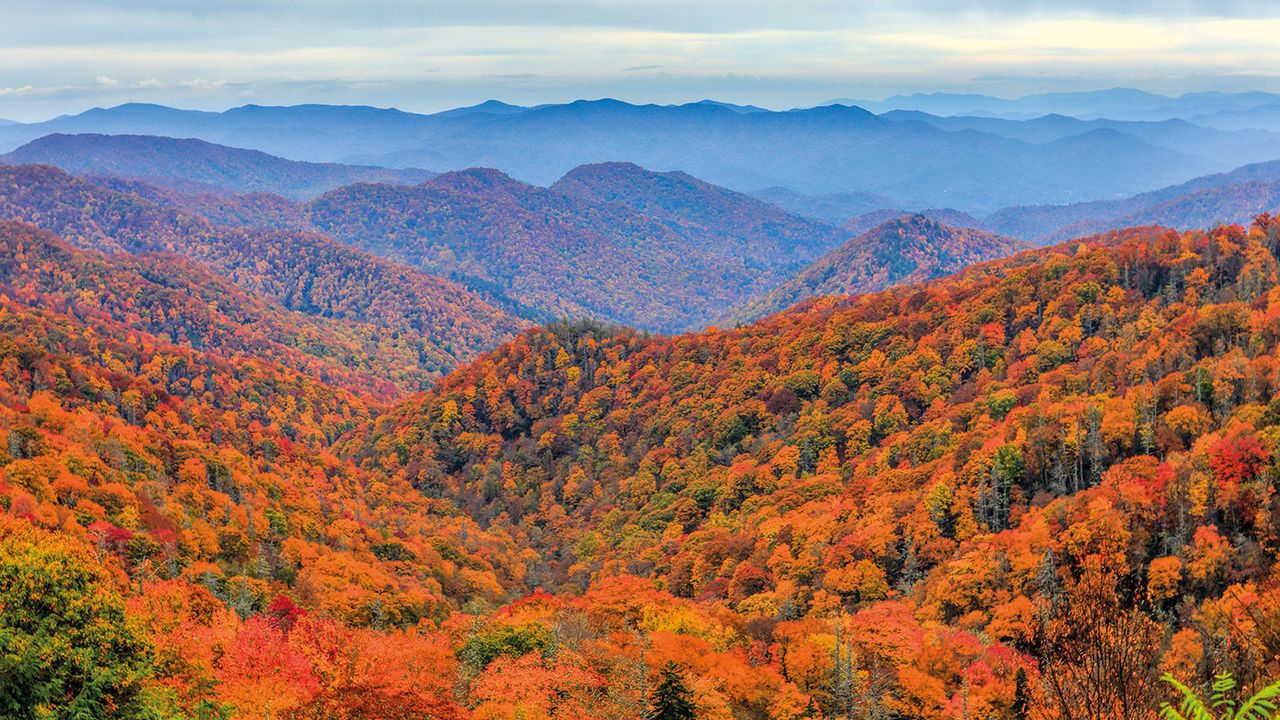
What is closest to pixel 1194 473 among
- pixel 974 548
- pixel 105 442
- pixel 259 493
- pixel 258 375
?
pixel 974 548

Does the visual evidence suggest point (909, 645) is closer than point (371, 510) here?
Yes

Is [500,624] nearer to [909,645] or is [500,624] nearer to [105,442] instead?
[909,645]

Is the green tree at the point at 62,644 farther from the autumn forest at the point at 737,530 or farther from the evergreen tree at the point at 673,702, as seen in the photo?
the evergreen tree at the point at 673,702

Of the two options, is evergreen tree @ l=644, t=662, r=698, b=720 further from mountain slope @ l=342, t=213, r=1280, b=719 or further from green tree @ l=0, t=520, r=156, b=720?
green tree @ l=0, t=520, r=156, b=720

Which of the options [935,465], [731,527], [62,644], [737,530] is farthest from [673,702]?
[731,527]

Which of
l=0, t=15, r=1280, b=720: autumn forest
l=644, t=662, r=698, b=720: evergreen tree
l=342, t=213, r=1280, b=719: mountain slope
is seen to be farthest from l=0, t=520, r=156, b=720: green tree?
l=342, t=213, r=1280, b=719: mountain slope

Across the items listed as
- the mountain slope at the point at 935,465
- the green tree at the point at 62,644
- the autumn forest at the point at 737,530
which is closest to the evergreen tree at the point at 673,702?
the autumn forest at the point at 737,530

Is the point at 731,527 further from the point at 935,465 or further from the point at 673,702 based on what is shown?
the point at 673,702
